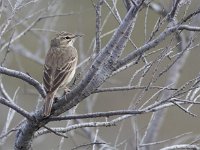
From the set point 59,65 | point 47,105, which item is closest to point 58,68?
point 59,65

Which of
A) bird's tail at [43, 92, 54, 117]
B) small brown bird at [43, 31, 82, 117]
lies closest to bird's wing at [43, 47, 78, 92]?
small brown bird at [43, 31, 82, 117]

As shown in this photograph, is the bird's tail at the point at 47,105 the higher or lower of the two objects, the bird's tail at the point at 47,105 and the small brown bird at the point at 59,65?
the lower

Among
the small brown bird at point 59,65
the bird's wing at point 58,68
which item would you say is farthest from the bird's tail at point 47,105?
the bird's wing at point 58,68

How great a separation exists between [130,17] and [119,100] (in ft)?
38.1

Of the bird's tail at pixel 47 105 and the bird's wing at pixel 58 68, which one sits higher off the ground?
the bird's wing at pixel 58 68

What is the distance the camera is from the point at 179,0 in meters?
4.95

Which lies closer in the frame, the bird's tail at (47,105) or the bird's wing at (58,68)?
the bird's tail at (47,105)

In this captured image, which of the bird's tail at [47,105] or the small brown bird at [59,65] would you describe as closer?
the bird's tail at [47,105]

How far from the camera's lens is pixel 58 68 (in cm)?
715

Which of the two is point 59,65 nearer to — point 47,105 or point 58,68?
point 58,68

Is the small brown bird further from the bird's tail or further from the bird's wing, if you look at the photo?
the bird's tail

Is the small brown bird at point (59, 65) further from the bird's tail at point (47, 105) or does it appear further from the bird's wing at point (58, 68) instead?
the bird's tail at point (47, 105)

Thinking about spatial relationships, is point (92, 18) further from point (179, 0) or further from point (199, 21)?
point (179, 0)

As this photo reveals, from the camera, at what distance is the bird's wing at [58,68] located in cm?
677
